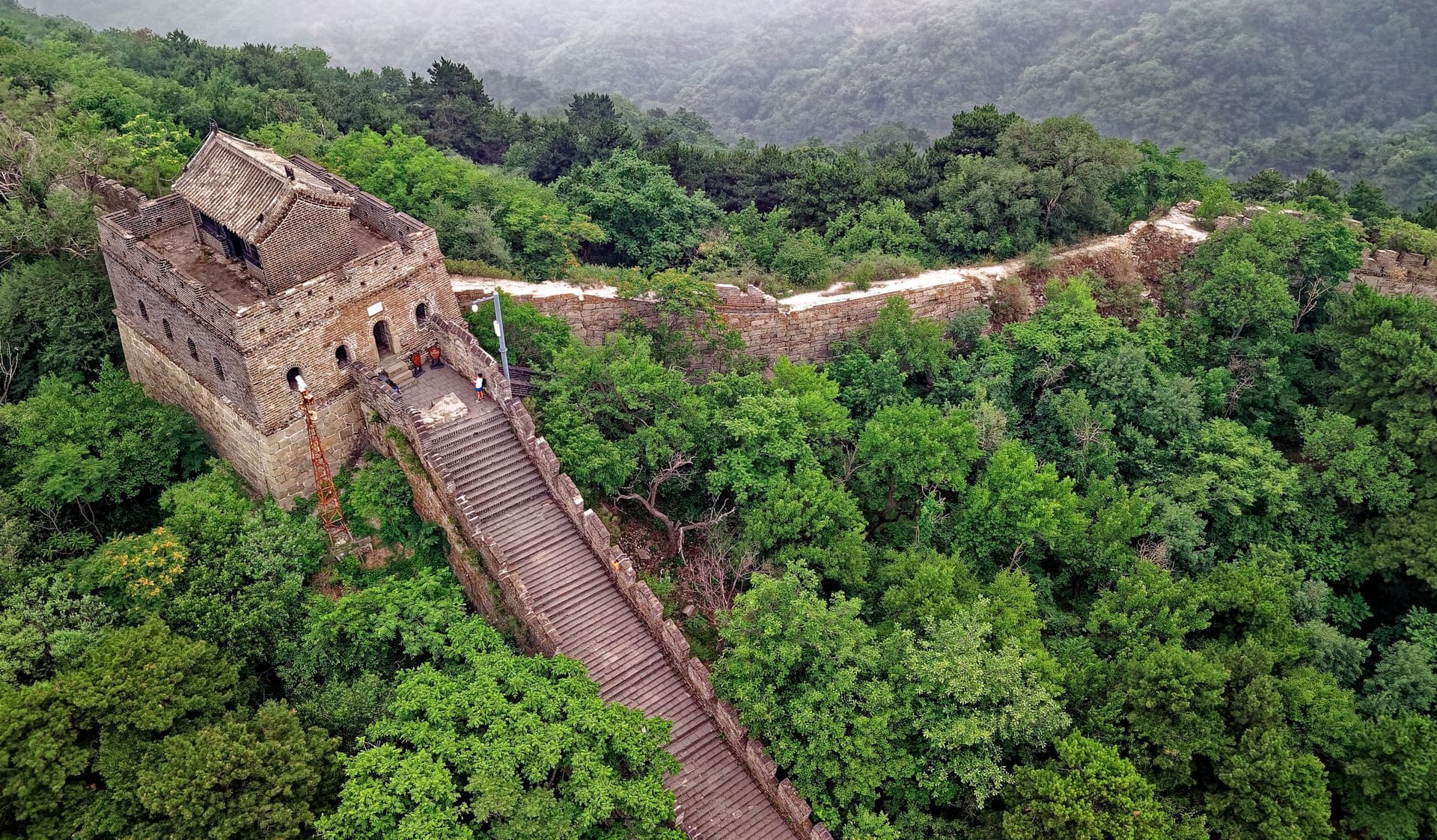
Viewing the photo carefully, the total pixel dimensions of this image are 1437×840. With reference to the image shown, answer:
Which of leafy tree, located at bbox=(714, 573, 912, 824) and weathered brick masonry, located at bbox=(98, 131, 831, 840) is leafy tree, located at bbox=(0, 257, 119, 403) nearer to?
weathered brick masonry, located at bbox=(98, 131, 831, 840)

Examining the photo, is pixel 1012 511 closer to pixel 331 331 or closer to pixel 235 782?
pixel 331 331

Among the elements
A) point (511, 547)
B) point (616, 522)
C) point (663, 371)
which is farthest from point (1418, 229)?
point (511, 547)

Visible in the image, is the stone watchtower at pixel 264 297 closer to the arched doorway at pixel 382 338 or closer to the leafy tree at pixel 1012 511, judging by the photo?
the arched doorway at pixel 382 338

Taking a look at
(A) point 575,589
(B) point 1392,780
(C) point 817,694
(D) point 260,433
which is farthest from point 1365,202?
(D) point 260,433

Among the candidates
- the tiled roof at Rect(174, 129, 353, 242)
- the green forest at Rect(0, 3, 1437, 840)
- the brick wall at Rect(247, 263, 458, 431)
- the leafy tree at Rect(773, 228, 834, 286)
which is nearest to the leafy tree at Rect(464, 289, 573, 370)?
the green forest at Rect(0, 3, 1437, 840)

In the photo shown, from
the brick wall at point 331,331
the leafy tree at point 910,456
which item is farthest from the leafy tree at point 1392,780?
the brick wall at point 331,331

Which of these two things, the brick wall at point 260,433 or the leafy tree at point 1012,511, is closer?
the brick wall at point 260,433

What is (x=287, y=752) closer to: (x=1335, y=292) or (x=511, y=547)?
(x=511, y=547)
